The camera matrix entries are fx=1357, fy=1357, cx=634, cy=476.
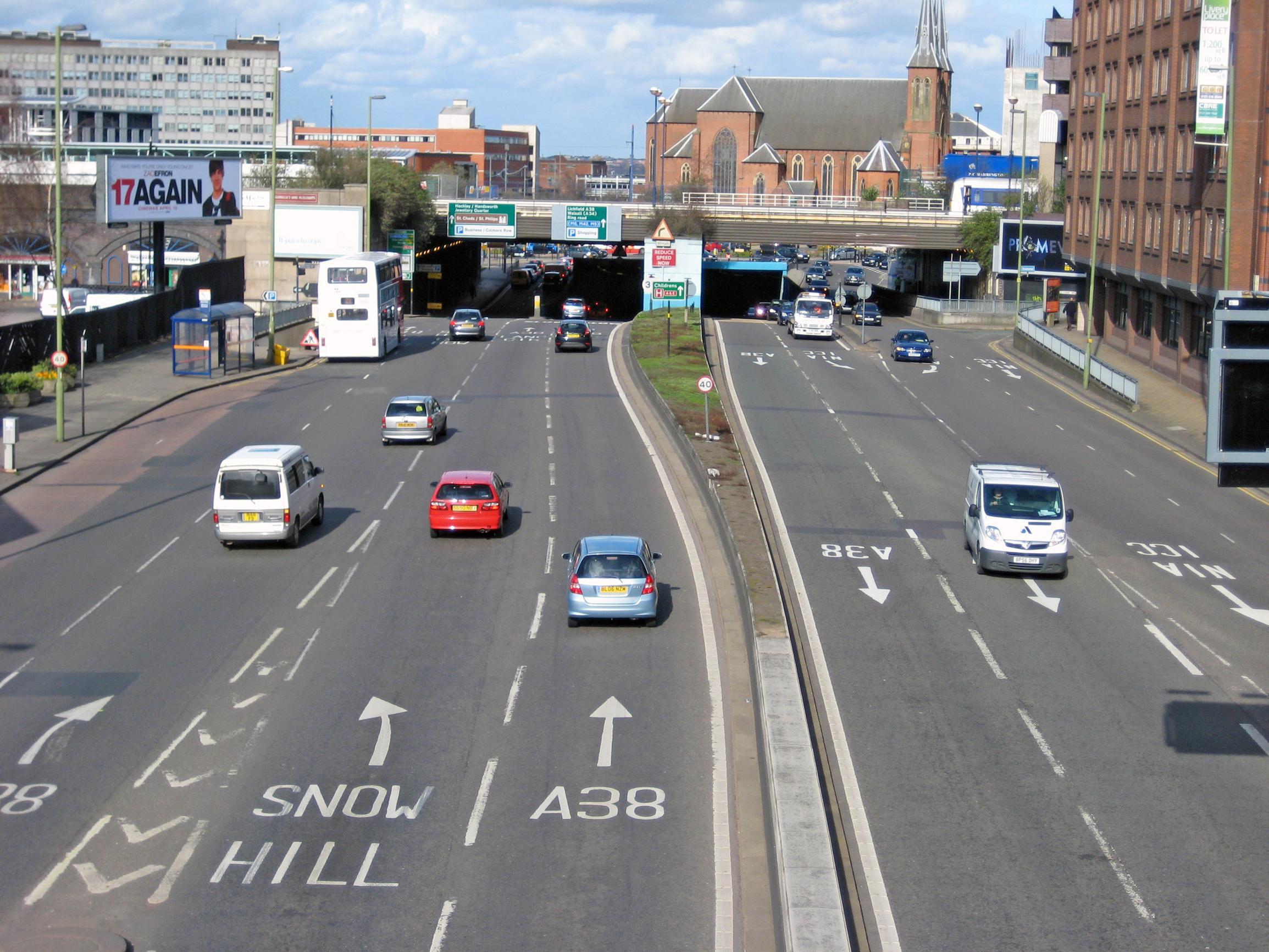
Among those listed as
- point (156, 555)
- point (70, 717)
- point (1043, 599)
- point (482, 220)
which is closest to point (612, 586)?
point (70, 717)

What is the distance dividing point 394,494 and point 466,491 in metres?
5.09

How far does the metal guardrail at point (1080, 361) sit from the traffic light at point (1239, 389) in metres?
39.1

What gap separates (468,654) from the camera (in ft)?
69.8

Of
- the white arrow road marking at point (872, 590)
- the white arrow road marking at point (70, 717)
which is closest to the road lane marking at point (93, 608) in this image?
the white arrow road marking at point (70, 717)

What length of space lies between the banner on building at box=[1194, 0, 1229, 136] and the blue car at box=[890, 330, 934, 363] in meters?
19.6

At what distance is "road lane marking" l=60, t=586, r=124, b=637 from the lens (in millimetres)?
22172

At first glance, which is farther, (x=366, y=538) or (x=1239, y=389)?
(x=366, y=538)

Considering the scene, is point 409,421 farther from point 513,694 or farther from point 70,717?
point 70,717

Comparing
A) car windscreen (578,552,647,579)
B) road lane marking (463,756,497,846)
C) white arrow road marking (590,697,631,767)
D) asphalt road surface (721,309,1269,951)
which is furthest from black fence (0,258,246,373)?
road lane marking (463,756,497,846)

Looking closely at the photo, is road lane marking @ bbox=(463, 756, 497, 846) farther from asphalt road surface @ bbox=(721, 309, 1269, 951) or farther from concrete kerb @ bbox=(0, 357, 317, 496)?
concrete kerb @ bbox=(0, 357, 317, 496)

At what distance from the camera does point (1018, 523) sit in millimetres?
26812

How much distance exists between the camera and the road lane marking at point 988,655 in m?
20.9

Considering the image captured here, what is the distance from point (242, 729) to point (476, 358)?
1640 inches

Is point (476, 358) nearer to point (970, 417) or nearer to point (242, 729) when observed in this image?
point (970, 417)
